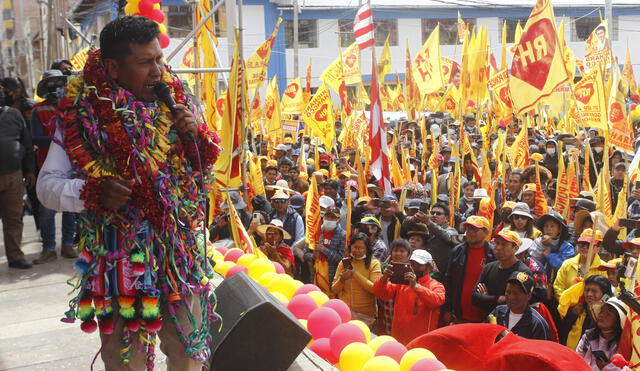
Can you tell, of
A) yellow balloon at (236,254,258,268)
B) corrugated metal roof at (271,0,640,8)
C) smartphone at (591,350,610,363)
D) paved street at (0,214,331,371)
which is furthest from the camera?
corrugated metal roof at (271,0,640,8)

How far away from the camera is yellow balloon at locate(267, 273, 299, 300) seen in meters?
4.77

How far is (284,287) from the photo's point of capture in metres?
4.79

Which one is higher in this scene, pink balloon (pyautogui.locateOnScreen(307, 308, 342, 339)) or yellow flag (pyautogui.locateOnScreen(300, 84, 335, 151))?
yellow flag (pyautogui.locateOnScreen(300, 84, 335, 151))

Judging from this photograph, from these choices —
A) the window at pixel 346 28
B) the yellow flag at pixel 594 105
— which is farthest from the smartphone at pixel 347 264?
the window at pixel 346 28

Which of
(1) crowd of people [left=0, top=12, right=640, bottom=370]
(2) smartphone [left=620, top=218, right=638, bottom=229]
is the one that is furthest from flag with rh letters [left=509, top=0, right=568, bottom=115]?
(2) smartphone [left=620, top=218, right=638, bottom=229]

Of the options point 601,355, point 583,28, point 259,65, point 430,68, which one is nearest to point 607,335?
point 601,355

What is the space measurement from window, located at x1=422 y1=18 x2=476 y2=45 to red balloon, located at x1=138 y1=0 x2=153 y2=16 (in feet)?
110

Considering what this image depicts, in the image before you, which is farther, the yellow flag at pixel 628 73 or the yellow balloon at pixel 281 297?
the yellow flag at pixel 628 73

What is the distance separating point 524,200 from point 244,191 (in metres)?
3.44

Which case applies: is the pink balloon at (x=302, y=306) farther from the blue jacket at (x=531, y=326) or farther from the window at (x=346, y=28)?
the window at (x=346, y=28)

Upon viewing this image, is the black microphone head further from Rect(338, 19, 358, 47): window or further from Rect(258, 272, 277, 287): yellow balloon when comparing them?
Rect(338, 19, 358, 47): window

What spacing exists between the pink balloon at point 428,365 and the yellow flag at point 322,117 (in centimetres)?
1074

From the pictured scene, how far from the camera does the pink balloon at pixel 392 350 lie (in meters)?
3.69

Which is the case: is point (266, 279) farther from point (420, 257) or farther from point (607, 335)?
point (607, 335)
